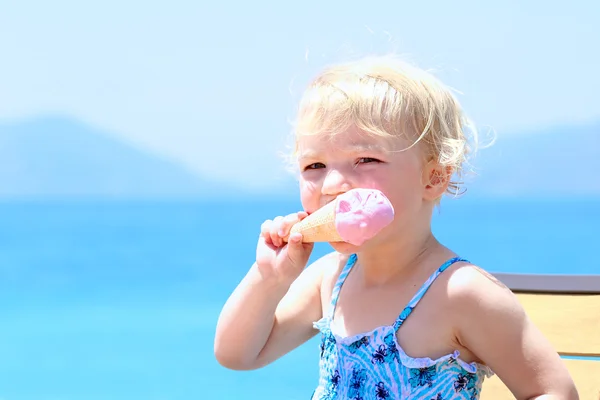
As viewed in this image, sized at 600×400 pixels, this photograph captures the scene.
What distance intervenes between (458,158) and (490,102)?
1239 centimetres

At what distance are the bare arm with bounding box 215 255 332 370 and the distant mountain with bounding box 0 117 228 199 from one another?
13.5 meters

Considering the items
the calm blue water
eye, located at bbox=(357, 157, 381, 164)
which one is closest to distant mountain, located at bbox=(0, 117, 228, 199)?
the calm blue water

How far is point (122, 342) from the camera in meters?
6.50

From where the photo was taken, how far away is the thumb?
139 centimetres

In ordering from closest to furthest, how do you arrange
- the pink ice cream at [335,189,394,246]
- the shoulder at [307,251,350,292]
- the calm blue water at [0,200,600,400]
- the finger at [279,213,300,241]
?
the pink ice cream at [335,189,394,246], the finger at [279,213,300,241], the shoulder at [307,251,350,292], the calm blue water at [0,200,600,400]

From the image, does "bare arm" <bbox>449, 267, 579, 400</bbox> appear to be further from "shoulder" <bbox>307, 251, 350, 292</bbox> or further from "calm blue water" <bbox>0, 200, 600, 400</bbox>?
"calm blue water" <bbox>0, 200, 600, 400</bbox>

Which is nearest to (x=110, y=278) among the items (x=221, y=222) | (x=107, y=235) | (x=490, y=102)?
(x=107, y=235)

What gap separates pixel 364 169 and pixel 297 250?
0.68ft

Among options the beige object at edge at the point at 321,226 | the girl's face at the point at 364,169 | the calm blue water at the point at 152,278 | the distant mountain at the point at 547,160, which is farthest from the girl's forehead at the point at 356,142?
the distant mountain at the point at 547,160

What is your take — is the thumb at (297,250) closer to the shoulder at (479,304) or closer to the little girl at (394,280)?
the little girl at (394,280)

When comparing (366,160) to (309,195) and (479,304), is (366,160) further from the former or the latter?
(479,304)

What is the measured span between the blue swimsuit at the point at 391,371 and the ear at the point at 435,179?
123 mm

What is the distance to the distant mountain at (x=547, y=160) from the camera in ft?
46.5

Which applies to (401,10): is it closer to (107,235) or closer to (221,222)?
(221,222)
